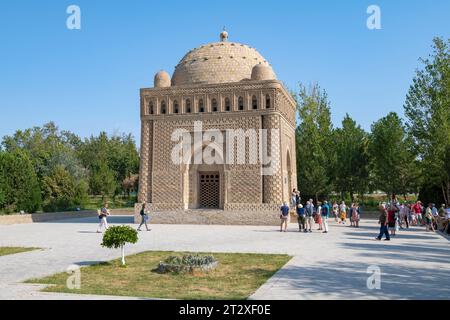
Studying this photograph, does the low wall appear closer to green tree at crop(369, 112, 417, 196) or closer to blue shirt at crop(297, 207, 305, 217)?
blue shirt at crop(297, 207, 305, 217)

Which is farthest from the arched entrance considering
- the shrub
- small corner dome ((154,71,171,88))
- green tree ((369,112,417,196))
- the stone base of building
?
green tree ((369,112,417,196))

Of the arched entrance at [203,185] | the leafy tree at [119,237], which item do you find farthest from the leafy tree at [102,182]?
the leafy tree at [119,237]

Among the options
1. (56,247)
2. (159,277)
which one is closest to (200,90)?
(56,247)

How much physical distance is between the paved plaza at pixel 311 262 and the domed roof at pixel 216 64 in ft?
42.5

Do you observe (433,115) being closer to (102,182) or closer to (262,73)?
(262,73)

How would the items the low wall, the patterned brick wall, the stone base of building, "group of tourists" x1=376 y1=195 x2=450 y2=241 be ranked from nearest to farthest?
"group of tourists" x1=376 y1=195 x2=450 y2=241
the stone base of building
the patterned brick wall
the low wall

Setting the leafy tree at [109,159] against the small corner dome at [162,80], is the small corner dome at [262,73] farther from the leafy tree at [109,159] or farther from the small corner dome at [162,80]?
the leafy tree at [109,159]

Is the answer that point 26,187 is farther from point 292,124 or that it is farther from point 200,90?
point 292,124

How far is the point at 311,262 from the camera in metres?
9.66

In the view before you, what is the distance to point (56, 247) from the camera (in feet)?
42.4

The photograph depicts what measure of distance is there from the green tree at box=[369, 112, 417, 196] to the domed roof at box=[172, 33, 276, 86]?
1402 centimetres

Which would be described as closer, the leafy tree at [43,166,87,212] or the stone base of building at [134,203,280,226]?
the stone base of building at [134,203,280,226]

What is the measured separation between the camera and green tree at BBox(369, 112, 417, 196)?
113 feet

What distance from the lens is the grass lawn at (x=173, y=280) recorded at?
22.4 feet
